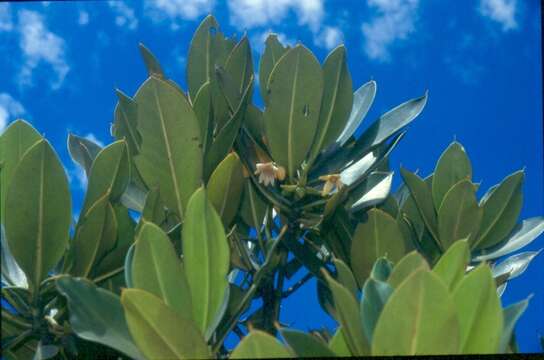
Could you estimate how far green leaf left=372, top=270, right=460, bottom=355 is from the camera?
936mm

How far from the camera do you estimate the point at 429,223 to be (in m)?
1.44

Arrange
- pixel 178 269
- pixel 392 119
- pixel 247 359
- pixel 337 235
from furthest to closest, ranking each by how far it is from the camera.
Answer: pixel 392 119 → pixel 337 235 → pixel 178 269 → pixel 247 359

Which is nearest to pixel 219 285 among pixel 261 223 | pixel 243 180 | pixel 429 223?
pixel 243 180

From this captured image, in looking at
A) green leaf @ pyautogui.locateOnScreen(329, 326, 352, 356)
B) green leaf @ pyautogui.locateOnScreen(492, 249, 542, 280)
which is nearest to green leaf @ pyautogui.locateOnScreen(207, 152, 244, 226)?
green leaf @ pyautogui.locateOnScreen(329, 326, 352, 356)

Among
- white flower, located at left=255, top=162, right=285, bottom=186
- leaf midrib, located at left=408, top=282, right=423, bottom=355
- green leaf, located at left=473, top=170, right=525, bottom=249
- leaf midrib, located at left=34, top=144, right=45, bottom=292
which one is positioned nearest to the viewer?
leaf midrib, located at left=408, top=282, right=423, bottom=355

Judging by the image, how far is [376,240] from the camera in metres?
1.31

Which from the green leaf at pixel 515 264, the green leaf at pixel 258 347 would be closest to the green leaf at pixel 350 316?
the green leaf at pixel 258 347

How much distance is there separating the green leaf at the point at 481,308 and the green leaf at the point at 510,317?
0.13ft

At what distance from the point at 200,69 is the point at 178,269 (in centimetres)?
61

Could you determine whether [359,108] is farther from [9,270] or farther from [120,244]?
[9,270]

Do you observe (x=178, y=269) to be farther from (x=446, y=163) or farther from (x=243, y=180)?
(x=446, y=163)

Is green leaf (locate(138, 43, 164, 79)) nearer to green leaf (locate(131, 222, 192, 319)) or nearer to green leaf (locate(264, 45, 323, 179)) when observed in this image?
green leaf (locate(264, 45, 323, 179))

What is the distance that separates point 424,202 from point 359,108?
0.86 ft

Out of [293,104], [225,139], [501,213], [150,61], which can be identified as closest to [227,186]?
[225,139]
